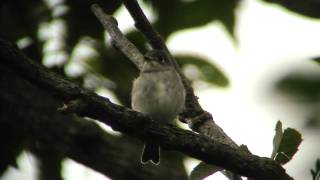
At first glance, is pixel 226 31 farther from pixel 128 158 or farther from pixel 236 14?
pixel 128 158

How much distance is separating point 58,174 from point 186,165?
3.13 feet

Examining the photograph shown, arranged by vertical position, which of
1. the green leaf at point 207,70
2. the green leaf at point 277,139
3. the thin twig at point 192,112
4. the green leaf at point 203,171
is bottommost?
the green leaf at point 203,171

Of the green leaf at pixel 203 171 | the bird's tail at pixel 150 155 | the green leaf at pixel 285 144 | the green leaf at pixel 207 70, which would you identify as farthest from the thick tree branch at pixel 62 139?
the green leaf at pixel 285 144

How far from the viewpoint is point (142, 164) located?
4.23 m

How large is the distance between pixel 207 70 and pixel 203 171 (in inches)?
82.7

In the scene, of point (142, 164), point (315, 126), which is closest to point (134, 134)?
point (315, 126)

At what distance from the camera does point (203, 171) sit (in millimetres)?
2508

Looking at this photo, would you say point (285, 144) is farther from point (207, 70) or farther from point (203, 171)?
point (207, 70)

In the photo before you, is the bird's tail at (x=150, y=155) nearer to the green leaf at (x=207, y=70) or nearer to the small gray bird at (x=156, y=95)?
the small gray bird at (x=156, y=95)

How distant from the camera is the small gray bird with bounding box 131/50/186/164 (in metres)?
4.35

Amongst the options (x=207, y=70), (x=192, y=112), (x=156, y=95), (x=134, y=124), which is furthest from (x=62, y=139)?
(x=134, y=124)

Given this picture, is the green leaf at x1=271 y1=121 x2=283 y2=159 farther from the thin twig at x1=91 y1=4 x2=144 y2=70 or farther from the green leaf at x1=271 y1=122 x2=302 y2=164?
the thin twig at x1=91 y1=4 x2=144 y2=70

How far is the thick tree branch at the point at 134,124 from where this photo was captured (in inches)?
90.8

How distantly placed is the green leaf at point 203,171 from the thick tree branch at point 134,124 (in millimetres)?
36
